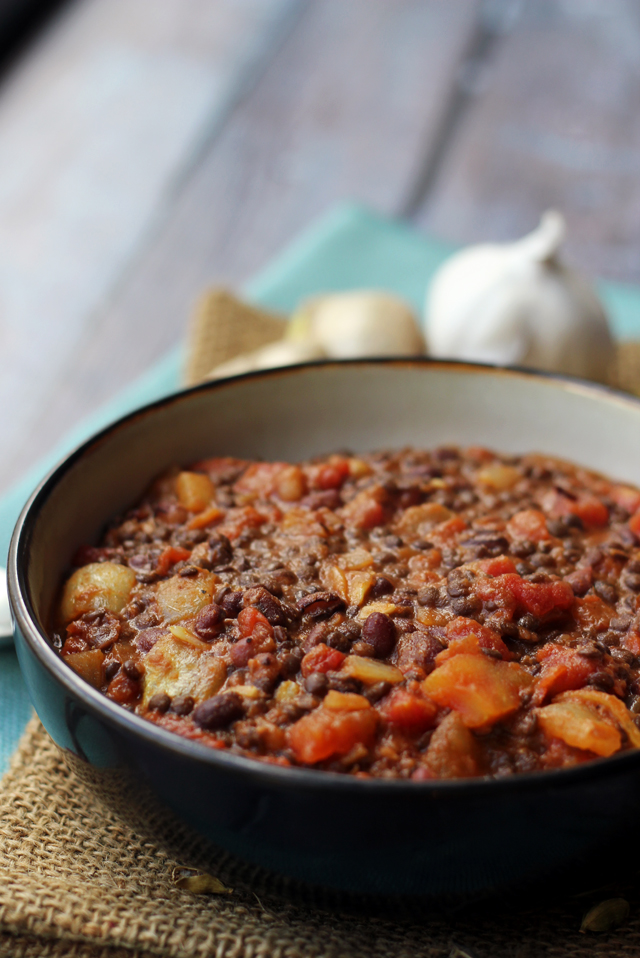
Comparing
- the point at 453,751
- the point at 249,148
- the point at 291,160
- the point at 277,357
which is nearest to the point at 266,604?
the point at 453,751

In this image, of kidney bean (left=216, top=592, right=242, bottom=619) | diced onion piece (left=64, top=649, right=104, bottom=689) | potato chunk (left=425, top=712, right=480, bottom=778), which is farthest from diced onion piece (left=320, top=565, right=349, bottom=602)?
diced onion piece (left=64, top=649, right=104, bottom=689)

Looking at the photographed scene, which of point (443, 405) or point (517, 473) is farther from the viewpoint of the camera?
point (443, 405)

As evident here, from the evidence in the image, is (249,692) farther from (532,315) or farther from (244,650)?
(532,315)

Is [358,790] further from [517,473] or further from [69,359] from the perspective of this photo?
[69,359]

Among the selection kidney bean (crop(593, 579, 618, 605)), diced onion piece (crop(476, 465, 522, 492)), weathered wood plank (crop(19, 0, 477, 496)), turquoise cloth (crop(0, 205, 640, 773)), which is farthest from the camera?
weathered wood plank (crop(19, 0, 477, 496))

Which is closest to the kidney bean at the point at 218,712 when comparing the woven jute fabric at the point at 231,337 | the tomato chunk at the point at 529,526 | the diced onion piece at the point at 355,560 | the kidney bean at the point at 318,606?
the kidney bean at the point at 318,606

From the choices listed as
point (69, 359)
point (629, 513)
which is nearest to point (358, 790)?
point (629, 513)

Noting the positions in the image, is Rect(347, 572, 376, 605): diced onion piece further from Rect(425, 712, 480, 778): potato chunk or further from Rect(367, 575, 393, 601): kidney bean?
Rect(425, 712, 480, 778): potato chunk
